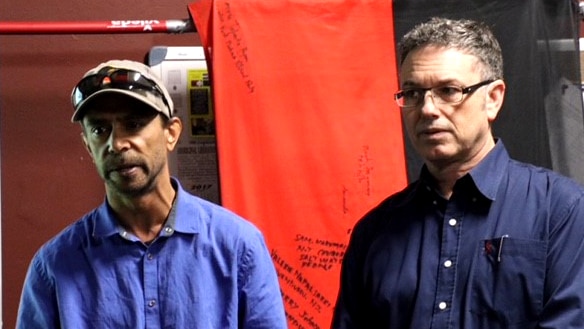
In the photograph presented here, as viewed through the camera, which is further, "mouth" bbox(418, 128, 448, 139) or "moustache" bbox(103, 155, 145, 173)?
"moustache" bbox(103, 155, 145, 173)

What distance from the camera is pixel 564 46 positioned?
1862 mm

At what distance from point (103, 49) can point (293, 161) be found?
1.91 ft

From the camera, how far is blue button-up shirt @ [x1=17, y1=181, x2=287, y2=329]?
129 cm

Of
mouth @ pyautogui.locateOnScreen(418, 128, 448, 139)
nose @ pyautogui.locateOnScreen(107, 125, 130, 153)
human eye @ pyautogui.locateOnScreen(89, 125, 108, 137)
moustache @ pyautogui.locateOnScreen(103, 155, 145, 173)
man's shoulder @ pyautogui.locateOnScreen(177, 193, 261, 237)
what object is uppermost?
human eye @ pyautogui.locateOnScreen(89, 125, 108, 137)

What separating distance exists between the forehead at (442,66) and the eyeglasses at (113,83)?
426 mm

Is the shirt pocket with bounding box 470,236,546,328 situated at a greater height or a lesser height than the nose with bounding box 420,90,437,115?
lesser

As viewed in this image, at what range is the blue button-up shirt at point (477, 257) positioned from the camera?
1.11m

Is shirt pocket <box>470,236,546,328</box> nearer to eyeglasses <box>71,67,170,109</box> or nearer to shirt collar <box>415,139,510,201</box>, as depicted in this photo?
shirt collar <box>415,139,510,201</box>

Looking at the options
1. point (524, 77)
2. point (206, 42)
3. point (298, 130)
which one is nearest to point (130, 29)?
point (206, 42)

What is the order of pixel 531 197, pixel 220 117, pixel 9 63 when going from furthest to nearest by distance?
pixel 9 63
pixel 220 117
pixel 531 197

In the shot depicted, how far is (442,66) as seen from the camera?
1167 mm

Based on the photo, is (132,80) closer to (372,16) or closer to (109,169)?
(109,169)

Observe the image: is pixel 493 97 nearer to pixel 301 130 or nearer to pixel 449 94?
pixel 449 94

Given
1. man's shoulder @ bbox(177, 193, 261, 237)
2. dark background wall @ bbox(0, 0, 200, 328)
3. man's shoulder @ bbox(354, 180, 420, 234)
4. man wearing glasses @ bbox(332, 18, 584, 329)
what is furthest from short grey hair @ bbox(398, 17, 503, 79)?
dark background wall @ bbox(0, 0, 200, 328)
